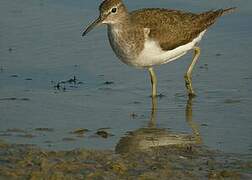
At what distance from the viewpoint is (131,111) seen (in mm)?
9203

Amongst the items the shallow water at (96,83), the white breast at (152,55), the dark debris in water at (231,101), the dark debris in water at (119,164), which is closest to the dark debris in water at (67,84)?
the shallow water at (96,83)

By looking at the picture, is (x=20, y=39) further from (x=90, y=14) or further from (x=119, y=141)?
(x=119, y=141)

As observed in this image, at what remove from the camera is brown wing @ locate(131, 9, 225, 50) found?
33.0 feet

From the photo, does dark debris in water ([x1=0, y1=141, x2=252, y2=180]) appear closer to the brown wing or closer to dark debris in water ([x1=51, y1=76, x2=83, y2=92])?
dark debris in water ([x1=51, y1=76, x2=83, y2=92])

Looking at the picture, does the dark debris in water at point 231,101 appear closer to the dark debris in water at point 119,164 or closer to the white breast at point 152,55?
the white breast at point 152,55

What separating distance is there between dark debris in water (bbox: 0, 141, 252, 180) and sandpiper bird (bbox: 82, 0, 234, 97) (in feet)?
7.60

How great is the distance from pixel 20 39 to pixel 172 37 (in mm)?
2769

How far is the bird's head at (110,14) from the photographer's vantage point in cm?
999

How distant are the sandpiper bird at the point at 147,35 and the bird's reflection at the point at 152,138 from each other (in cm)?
132

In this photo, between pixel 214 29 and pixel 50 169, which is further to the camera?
pixel 214 29

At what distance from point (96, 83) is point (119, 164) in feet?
10.8

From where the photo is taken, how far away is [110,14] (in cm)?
1001

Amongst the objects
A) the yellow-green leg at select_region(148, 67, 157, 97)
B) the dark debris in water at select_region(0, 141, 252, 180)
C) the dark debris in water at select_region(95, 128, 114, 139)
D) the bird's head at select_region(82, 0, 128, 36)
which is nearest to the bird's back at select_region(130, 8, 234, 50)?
the bird's head at select_region(82, 0, 128, 36)

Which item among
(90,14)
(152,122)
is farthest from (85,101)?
(90,14)
